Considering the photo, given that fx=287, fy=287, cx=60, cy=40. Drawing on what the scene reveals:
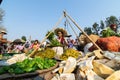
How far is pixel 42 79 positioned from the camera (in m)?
5.61

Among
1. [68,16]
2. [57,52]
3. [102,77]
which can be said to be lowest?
[102,77]

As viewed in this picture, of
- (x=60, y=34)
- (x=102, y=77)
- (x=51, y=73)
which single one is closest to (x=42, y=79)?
(x=51, y=73)

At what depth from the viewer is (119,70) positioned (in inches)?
207

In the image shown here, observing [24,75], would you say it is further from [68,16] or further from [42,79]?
[68,16]

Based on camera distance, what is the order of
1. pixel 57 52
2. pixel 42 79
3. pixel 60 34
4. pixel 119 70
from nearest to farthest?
1. pixel 119 70
2. pixel 42 79
3. pixel 57 52
4. pixel 60 34

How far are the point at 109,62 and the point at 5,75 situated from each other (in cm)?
212

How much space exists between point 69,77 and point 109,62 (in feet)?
3.16

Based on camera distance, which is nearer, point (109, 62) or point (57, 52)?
point (109, 62)

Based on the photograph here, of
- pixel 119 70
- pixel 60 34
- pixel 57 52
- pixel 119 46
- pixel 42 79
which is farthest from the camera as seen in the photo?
pixel 60 34

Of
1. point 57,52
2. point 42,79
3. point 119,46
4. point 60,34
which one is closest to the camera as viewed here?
point 42,79

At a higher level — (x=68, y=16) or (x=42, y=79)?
(x=68, y=16)

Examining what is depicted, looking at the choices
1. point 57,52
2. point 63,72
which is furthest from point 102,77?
point 57,52

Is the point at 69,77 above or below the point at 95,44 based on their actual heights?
below

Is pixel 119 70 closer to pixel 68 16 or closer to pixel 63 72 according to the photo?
pixel 63 72
